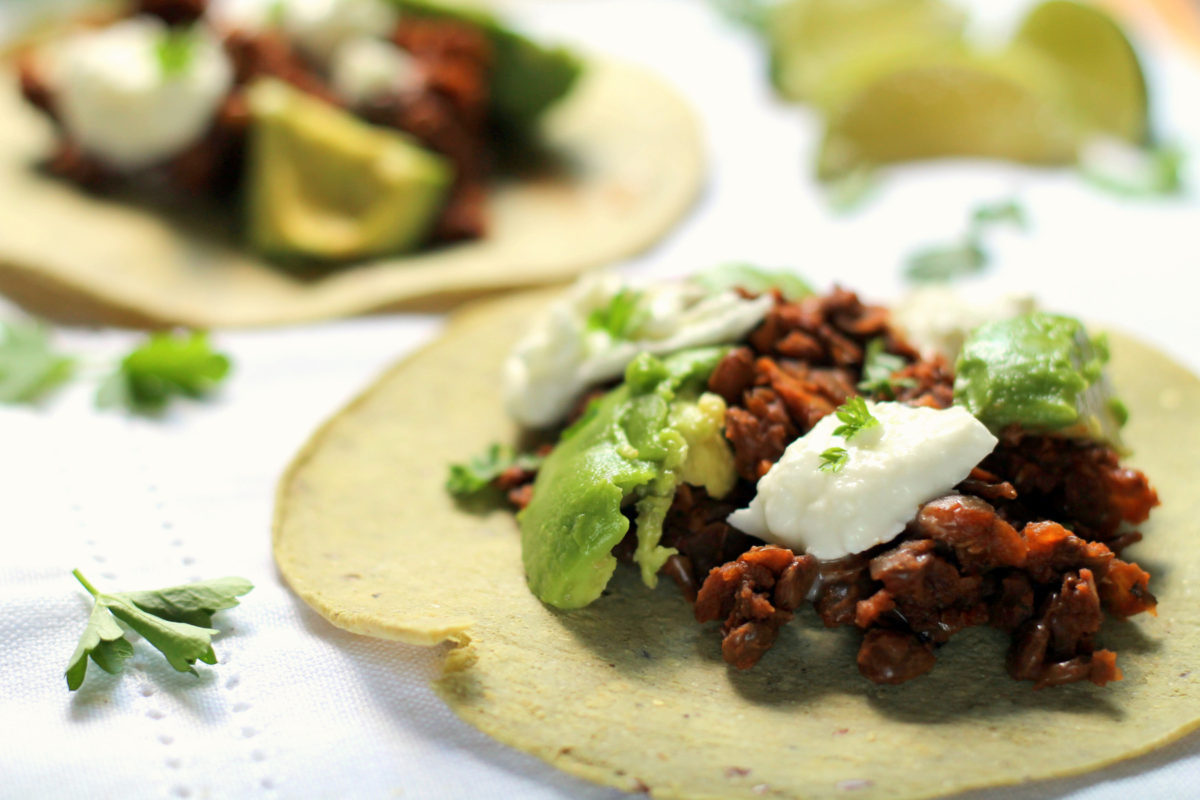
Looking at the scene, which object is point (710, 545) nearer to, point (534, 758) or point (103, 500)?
point (534, 758)

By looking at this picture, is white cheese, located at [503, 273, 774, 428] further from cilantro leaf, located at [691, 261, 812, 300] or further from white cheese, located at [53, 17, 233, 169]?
white cheese, located at [53, 17, 233, 169]

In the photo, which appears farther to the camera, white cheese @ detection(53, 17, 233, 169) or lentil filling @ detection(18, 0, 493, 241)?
lentil filling @ detection(18, 0, 493, 241)

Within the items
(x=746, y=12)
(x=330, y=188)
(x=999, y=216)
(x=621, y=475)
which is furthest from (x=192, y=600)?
(x=746, y=12)

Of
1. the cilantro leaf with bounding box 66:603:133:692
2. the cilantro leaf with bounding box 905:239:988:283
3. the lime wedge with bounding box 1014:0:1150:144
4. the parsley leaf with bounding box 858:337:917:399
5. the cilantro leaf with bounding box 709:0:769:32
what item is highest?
the lime wedge with bounding box 1014:0:1150:144

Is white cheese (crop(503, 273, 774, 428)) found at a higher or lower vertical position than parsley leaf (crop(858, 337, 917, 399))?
lower

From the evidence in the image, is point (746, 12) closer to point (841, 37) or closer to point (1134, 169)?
point (841, 37)

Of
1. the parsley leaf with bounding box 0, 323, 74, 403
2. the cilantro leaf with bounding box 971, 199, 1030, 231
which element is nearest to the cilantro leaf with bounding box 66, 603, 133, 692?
the parsley leaf with bounding box 0, 323, 74, 403

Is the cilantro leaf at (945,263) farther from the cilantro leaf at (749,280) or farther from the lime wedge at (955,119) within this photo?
the cilantro leaf at (749,280)

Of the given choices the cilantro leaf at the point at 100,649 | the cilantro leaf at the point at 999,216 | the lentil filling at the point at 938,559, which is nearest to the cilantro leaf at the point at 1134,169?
the cilantro leaf at the point at 999,216

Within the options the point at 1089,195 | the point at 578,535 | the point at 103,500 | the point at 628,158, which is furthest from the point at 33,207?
the point at 1089,195
